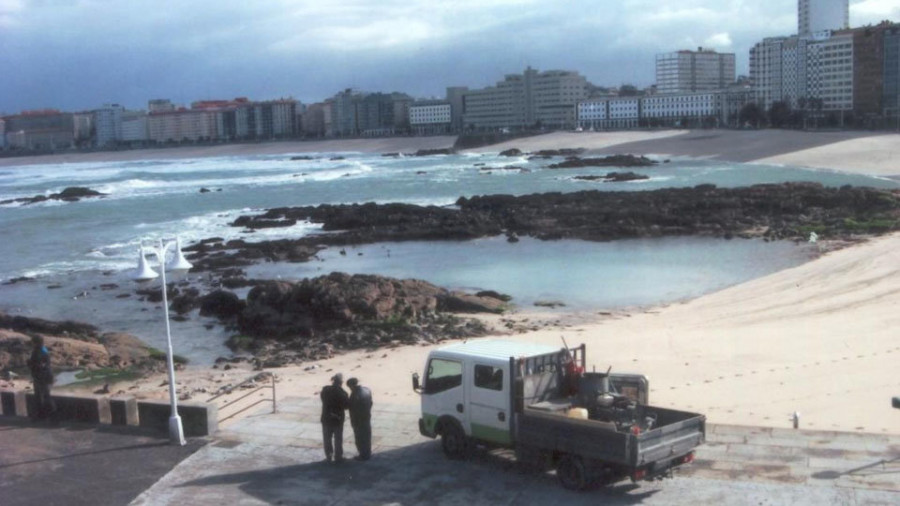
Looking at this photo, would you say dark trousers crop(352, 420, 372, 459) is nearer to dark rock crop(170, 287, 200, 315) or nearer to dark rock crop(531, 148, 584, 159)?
dark rock crop(170, 287, 200, 315)

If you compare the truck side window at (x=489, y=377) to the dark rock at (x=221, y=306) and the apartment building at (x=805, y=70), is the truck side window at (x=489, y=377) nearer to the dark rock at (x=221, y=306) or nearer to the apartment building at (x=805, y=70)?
the dark rock at (x=221, y=306)

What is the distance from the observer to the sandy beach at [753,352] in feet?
39.0

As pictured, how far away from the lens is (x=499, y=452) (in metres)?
9.42

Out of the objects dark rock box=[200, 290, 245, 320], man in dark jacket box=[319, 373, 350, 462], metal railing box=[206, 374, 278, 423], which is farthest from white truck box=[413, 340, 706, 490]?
dark rock box=[200, 290, 245, 320]

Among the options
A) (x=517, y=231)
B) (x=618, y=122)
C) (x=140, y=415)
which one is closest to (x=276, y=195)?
(x=517, y=231)

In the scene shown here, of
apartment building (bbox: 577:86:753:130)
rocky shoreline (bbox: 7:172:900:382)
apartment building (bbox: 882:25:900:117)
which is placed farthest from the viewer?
apartment building (bbox: 577:86:753:130)

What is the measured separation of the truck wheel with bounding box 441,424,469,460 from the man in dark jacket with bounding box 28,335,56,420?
4.51 meters

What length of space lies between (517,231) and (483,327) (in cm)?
1867

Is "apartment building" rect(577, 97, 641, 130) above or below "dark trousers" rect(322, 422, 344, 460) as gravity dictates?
above

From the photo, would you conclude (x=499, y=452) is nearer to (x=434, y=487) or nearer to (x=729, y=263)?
(x=434, y=487)

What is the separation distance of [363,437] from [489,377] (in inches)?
54.5

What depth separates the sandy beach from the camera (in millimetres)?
11883

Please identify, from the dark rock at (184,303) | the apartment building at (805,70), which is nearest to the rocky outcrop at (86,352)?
the dark rock at (184,303)

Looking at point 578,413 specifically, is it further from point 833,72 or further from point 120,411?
point 833,72
